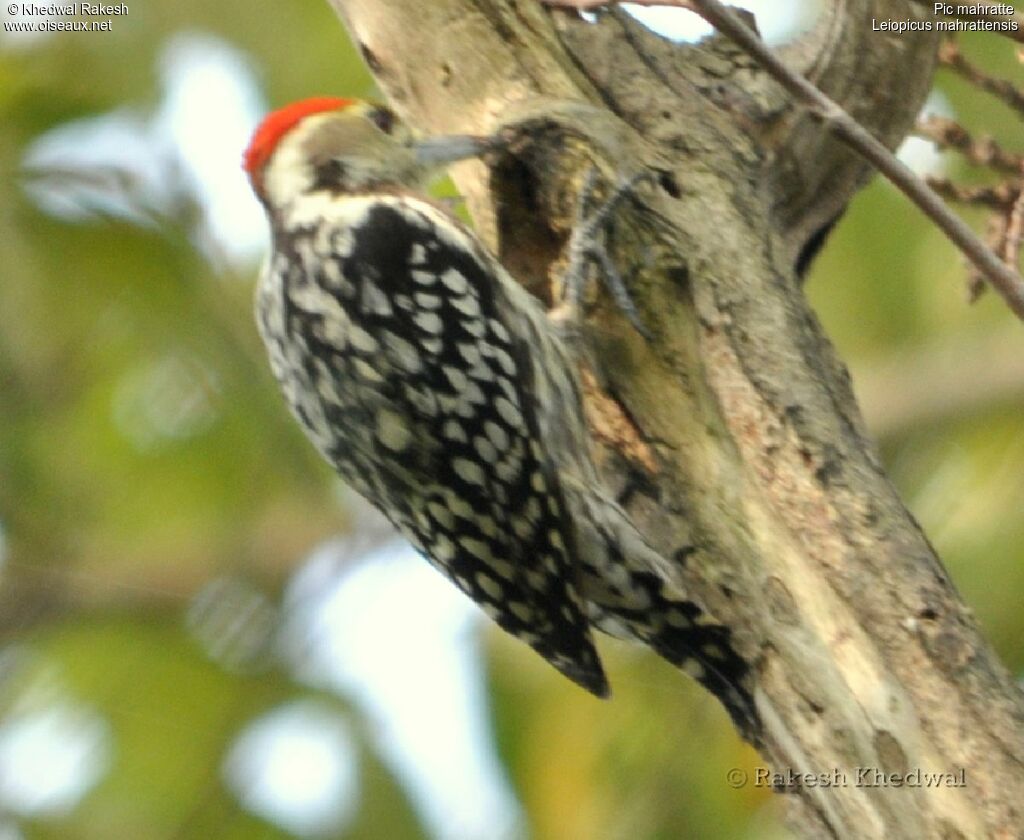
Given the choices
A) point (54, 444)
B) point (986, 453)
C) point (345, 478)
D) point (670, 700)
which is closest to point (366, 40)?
point (345, 478)

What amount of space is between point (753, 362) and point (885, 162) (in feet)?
3.35

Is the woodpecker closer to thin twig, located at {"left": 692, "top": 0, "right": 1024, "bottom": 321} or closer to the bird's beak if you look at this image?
the bird's beak

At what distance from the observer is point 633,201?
3.34m

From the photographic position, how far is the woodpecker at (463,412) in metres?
3.43

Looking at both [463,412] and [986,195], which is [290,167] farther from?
[986,195]

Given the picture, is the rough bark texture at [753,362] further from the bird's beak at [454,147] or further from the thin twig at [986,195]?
the thin twig at [986,195]

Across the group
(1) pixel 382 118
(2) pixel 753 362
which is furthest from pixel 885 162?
(1) pixel 382 118

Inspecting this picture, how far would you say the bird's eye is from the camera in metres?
3.92

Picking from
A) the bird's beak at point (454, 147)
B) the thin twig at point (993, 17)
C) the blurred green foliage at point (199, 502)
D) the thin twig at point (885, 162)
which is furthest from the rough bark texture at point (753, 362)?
the blurred green foliage at point (199, 502)

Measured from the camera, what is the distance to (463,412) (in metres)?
3.43

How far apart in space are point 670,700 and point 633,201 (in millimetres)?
2668

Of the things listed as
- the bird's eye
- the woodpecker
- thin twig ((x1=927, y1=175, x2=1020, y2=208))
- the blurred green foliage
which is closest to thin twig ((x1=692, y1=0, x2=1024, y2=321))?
thin twig ((x1=927, y1=175, x2=1020, y2=208))

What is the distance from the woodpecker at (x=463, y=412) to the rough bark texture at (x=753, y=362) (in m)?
0.13

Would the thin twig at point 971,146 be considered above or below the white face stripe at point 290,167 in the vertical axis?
above
